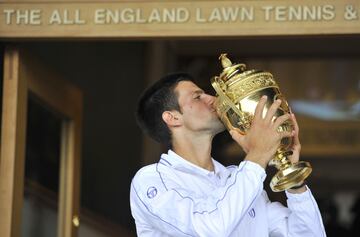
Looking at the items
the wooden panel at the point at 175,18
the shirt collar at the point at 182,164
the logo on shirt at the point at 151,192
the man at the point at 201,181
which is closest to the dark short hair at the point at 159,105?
the man at the point at 201,181

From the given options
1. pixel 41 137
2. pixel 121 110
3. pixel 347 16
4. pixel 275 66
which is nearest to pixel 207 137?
pixel 347 16

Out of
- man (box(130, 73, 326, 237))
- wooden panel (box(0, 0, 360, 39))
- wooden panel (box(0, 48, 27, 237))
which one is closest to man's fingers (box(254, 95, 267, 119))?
man (box(130, 73, 326, 237))

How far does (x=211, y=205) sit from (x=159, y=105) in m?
0.58

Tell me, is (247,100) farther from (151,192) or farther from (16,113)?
(16,113)

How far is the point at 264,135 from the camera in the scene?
7.65ft

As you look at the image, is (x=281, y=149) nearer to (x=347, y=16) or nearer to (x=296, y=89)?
(x=347, y=16)

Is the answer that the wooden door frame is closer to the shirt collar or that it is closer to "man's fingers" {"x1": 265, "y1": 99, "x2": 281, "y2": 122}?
the shirt collar

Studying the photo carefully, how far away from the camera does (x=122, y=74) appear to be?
535 centimetres

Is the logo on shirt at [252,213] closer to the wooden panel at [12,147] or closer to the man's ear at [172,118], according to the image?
the man's ear at [172,118]

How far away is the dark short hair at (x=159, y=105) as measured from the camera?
2799 millimetres

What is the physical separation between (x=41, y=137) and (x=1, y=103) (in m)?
0.57

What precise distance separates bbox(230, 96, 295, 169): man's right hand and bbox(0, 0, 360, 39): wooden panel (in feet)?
2.21

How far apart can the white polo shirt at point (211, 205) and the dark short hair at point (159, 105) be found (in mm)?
170

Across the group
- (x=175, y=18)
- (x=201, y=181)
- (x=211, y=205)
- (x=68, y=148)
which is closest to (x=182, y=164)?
(x=201, y=181)
